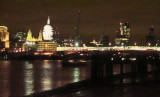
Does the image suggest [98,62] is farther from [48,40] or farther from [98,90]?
[48,40]

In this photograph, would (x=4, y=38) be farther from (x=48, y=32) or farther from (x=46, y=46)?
(x=48, y=32)

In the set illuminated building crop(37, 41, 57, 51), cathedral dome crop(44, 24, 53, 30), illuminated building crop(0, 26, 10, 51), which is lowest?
illuminated building crop(37, 41, 57, 51)

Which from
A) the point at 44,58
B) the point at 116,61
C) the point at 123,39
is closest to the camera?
the point at 116,61

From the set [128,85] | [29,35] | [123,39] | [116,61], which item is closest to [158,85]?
[128,85]

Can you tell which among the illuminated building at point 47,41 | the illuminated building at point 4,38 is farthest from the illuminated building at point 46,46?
the illuminated building at point 4,38

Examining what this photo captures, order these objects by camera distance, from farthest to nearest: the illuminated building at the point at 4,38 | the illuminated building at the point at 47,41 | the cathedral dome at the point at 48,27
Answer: the cathedral dome at the point at 48,27 < the illuminated building at the point at 47,41 < the illuminated building at the point at 4,38

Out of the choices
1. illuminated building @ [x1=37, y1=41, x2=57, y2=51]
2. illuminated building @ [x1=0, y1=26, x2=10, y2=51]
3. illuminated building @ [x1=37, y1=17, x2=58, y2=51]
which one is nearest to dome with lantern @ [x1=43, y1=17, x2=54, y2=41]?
illuminated building @ [x1=37, y1=17, x2=58, y2=51]

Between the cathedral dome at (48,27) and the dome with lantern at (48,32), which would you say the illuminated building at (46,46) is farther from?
the cathedral dome at (48,27)

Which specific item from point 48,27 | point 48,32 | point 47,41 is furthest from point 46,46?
point 48,27

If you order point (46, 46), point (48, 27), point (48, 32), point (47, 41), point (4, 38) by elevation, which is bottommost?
point (46, 46)

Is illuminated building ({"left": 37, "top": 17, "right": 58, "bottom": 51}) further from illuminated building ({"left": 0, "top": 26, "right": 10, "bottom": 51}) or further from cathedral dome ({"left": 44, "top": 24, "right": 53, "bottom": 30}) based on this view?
illuminated building ({"left": 0, "top": 26, "right": 10, "bottom": 51})

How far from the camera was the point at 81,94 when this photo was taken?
3078cm

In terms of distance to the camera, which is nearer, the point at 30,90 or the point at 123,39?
the point at 30,90

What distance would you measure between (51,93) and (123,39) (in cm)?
12089
